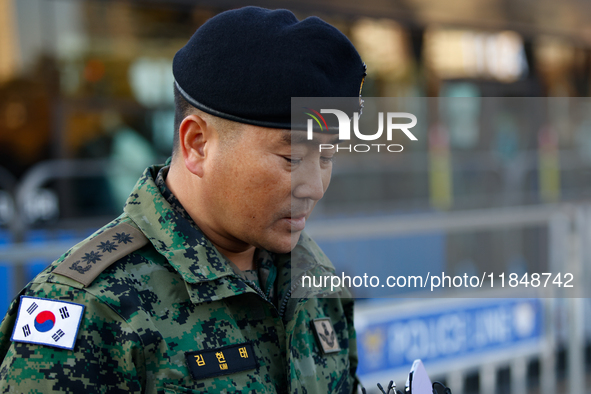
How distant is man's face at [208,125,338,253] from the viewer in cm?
112

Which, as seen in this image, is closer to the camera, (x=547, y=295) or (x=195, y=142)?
(x=195, y=142)

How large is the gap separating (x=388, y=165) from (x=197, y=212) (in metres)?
4.61

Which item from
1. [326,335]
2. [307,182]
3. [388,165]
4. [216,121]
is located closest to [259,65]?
[216,121]

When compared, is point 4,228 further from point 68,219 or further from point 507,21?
point 507,21

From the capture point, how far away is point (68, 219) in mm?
4164

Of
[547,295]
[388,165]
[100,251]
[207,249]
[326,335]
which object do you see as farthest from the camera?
[388,165]

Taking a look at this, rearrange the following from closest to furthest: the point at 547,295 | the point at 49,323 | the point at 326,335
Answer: the point at 49,323 → the point at 326,335 → the point at 547,295

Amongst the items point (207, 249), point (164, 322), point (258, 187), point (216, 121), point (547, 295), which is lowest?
point (547, 295)

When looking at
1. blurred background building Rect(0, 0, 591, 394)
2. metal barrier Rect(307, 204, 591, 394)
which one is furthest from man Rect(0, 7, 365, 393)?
metal barrier Rect(307, 204, 591, 394)

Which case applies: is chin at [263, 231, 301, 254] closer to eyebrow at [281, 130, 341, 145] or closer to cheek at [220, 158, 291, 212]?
cheek at [220, 158, 291, 212]

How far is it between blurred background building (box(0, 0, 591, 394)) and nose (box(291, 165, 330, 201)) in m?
1.54

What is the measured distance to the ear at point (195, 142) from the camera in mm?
1142

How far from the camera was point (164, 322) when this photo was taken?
1.07m

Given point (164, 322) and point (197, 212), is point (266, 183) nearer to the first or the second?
point (197, 212)
